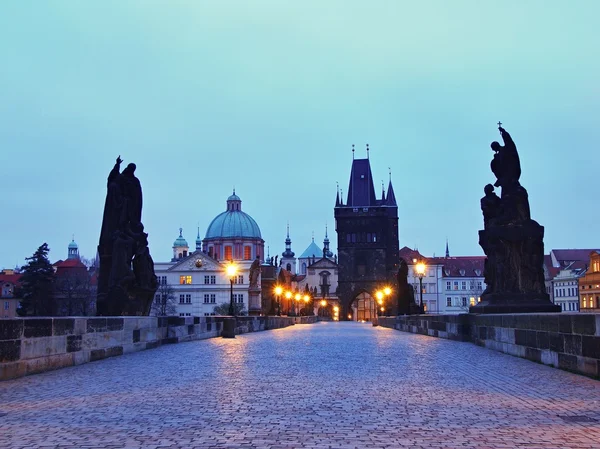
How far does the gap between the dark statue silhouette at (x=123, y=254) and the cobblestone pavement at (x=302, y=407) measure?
513 cm

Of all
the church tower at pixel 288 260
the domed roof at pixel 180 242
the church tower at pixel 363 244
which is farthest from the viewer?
the church tower at pixel 288 260

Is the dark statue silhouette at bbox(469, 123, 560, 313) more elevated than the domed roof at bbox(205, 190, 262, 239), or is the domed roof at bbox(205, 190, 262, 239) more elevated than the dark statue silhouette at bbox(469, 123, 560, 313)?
the domed roof at bbox(205, 190, 262, 239)

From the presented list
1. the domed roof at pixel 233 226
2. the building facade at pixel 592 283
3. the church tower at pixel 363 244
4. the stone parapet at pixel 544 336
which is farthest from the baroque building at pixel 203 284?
the stone parapet at pixel 544 336

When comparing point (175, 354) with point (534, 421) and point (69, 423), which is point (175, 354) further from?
point (534, 421)

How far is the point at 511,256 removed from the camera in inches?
680

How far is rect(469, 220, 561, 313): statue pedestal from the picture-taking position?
17078 millimetres

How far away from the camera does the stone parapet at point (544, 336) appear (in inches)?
389

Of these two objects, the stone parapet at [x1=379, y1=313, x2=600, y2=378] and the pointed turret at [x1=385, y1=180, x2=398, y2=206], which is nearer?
the stone parapet at [x1=379, y1=313, x2=600, y2=378]

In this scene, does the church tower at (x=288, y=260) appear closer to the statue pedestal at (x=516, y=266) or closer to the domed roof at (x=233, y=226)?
the domed roof at (x=233, y=226)

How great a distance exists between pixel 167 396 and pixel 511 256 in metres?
11.0

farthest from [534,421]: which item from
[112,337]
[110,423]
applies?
[112,337]

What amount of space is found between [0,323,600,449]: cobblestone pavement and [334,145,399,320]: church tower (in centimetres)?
10736

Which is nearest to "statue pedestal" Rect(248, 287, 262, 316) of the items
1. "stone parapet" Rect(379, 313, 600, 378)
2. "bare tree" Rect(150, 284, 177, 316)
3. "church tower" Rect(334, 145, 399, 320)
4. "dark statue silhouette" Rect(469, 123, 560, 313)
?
"bare tree" Rect(150, 284, 177, 316)

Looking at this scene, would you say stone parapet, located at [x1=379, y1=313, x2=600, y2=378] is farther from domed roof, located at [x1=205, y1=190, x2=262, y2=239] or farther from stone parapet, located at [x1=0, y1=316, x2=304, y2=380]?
domed roof, located at [x1=205, y1=190, x2=262, y2=239]
